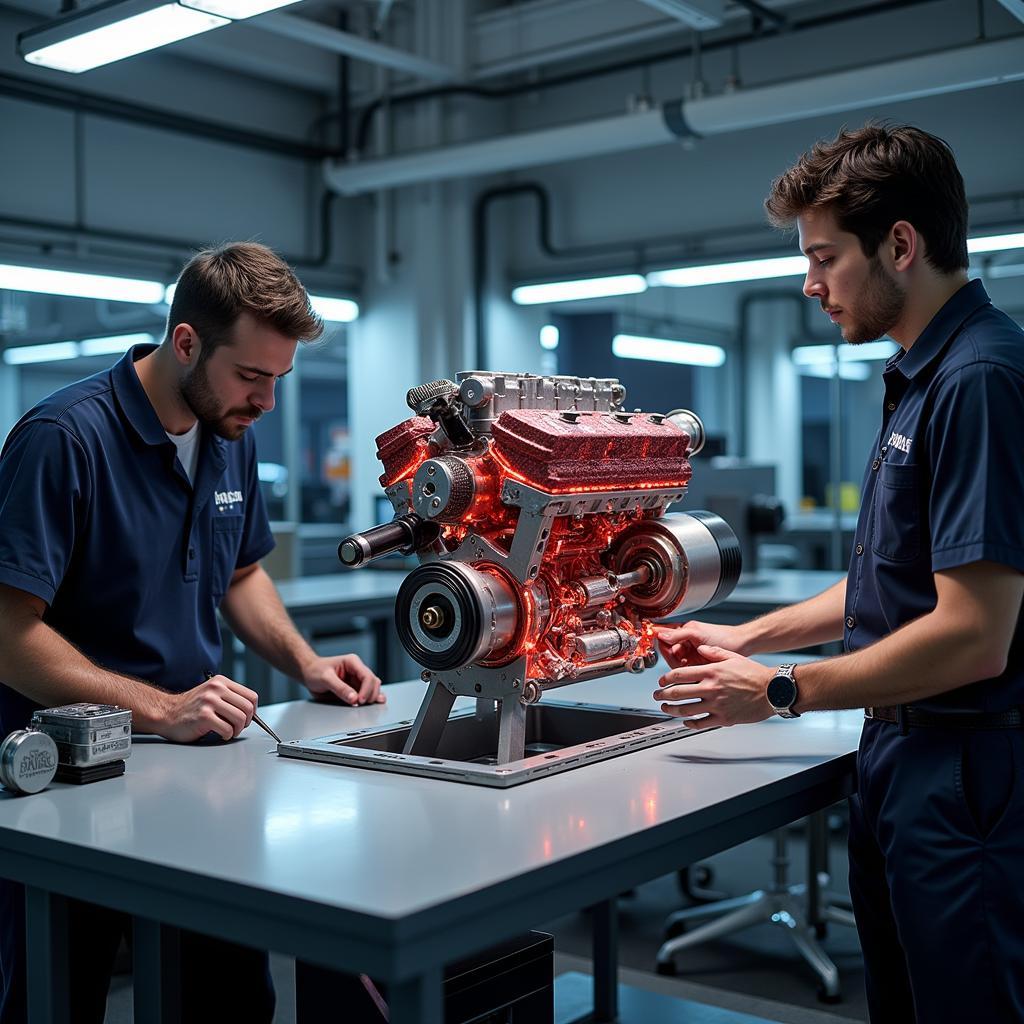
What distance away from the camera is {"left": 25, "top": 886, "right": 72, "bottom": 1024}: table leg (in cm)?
142

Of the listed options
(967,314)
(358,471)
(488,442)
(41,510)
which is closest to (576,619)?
(488,442)

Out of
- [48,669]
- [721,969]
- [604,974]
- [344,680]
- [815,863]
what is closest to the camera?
[48,669]

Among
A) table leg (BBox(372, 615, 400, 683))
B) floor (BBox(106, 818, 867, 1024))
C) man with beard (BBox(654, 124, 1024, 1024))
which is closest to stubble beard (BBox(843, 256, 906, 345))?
man with beard (BBox(654, 124, 1024, 1024))

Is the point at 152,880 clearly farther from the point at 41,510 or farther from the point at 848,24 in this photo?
the point at 848,24

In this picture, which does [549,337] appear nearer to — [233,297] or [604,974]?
[604,974]

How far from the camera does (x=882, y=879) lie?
1.69m

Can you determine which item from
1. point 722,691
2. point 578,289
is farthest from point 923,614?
point 578,289

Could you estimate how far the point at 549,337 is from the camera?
26.7 ft

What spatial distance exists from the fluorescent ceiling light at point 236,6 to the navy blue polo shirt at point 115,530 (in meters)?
1.59

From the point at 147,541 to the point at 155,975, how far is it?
2.26 ft

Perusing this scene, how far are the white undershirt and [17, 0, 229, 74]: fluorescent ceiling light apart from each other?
1.72 metres

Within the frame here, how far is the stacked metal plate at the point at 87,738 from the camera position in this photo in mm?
1595

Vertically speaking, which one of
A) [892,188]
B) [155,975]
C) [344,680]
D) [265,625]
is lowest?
[155,975]

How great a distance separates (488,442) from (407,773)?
48 centimetres
